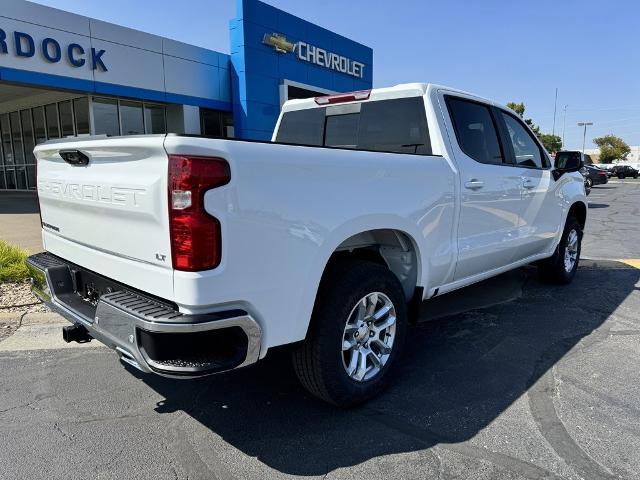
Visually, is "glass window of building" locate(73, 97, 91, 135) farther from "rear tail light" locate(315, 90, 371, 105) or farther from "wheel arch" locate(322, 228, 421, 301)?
"wheel arch" locate(322, 228, 421, 301)

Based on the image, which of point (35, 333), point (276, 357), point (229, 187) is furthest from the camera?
point (35, 333)

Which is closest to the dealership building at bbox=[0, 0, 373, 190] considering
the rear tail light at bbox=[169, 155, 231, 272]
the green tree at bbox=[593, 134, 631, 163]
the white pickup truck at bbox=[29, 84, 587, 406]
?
the white pickup truck at bbox=[29, 84, 587, 406]

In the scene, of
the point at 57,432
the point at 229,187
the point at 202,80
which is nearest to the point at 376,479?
the point at 229,187

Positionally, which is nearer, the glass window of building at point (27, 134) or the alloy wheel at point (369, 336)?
the alloy wheel at point (369, 336)

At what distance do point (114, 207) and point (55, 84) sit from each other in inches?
492

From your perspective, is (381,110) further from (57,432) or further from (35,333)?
(35,333)

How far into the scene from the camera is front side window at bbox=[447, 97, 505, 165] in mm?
4020

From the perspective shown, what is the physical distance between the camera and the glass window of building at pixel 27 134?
1914 cm

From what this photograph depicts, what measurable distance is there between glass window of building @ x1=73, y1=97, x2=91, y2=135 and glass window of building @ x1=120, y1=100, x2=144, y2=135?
1022 mm

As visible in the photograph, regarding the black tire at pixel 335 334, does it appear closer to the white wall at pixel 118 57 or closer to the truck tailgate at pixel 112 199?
the truck tailgate at pixel 112 199

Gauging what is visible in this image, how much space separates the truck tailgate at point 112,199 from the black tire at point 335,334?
93 cm

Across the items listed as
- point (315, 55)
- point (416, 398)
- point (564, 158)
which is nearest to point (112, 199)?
point (416, 398)

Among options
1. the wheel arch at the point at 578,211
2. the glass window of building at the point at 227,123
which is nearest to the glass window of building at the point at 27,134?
the glass window of building at the point at 227,123

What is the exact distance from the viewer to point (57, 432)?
291 centimetres
